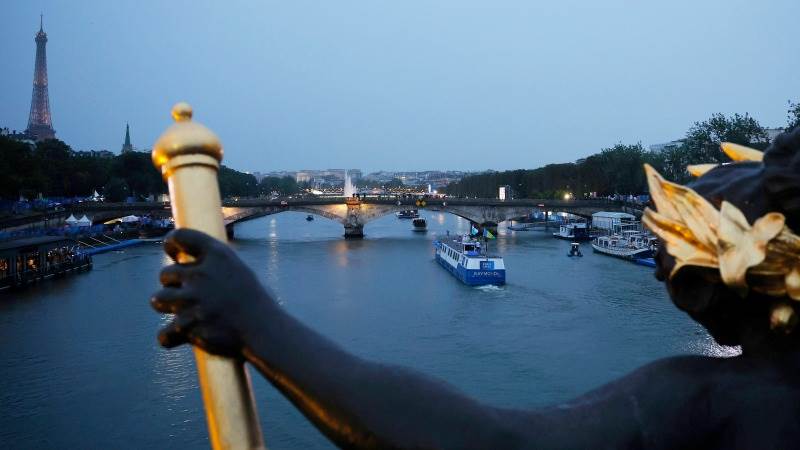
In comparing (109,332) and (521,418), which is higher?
(521,418)

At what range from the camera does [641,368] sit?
3.52 ft

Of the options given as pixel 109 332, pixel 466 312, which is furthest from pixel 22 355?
pixel 466 312

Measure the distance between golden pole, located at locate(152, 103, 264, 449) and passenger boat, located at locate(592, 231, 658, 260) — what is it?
24.0 meters

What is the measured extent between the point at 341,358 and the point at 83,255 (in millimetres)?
24270

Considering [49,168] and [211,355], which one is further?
[49,168]

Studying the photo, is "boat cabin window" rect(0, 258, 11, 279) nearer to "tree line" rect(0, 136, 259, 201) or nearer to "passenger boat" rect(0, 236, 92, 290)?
"passenger boat" rect(0, 236, 92, 290)

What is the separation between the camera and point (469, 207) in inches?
1513

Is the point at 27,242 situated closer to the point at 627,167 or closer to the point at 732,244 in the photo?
the point at 732,244

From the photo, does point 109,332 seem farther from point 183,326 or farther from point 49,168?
point 49,168

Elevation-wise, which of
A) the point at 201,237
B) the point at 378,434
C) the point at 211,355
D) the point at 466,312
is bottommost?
the point at 466,312

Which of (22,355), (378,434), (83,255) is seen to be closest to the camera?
(378,434)

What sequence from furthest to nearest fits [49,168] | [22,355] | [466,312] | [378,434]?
[49,168], [466,312], [22,355], [378,434]

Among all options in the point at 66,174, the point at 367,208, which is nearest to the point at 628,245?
the point at 367,208

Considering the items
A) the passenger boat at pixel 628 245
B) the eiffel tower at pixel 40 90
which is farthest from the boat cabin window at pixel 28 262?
the eiffel tower at pixel 40 90
